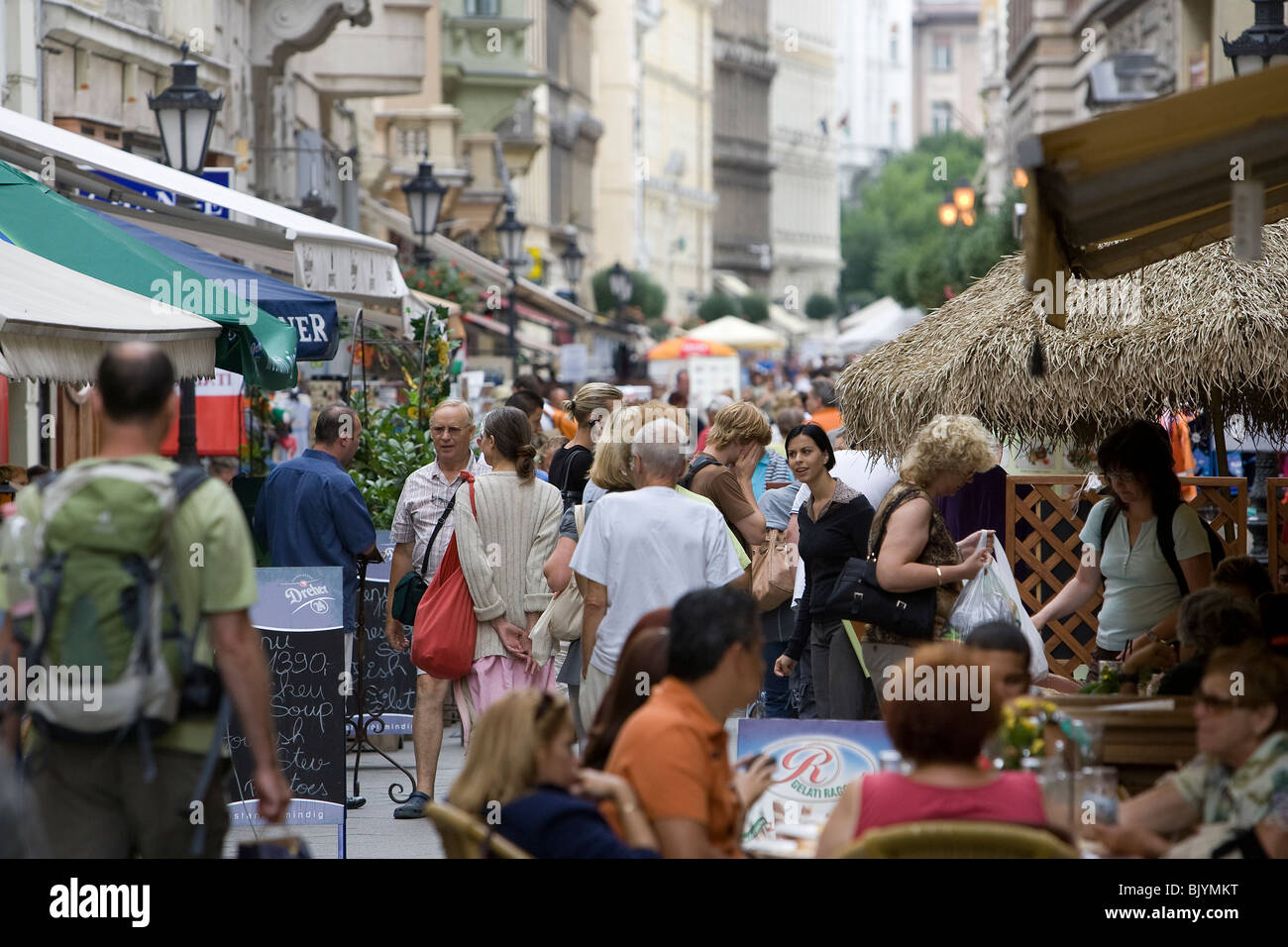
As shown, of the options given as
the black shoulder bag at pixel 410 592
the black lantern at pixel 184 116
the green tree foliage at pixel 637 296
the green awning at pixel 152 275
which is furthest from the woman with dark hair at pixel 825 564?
the green tree foliage at pixel 637 296

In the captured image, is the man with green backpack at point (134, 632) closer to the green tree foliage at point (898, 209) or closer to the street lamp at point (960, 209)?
the street lamp at point (960, 209)

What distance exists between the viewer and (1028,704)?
216 inches

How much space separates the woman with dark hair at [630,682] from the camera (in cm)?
520

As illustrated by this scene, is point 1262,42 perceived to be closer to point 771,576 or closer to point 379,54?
point 771,576

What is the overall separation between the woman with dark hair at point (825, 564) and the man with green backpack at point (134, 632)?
390 cm

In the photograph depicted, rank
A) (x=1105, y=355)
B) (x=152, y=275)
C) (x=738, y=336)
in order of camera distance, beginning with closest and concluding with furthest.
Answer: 1. (x=152, y=275)
2. (x=1105, y=355)
3. (x=738, y=336)

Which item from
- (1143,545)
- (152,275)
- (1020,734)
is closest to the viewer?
(1020,734)

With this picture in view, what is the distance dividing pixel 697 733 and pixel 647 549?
8.05 ft

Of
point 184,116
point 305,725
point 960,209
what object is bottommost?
point 305,725

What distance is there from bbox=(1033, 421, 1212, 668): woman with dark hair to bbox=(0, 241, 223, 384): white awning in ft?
12.9

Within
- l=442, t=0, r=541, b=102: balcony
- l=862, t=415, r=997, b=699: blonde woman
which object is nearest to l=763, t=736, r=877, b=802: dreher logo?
l=862, t=415, r=997, b=699: blonde woman

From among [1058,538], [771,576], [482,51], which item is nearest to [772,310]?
[482,51]

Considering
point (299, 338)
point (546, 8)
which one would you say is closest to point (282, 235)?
point (299, 338)

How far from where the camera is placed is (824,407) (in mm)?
19547
